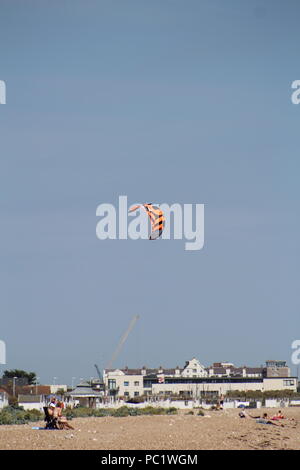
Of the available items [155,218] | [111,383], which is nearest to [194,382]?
[111,383]

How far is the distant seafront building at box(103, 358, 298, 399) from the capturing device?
104562 millimetres

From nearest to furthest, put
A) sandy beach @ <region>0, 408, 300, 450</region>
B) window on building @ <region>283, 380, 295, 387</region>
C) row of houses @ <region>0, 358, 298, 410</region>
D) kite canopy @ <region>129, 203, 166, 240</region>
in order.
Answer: sandy beach @ <region>0, 408, 300, 450</region> → kite canopy @ <region>129, 203, 166, 240</region> → row of houses @ <region>0, 358, 298, 410</region> → window on building @ <region>283, 380, 295, 387</region>

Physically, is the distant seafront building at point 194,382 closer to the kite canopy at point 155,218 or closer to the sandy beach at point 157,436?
the kite canopy at point 155,218

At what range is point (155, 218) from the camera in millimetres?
42656

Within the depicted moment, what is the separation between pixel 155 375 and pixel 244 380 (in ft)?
34.9

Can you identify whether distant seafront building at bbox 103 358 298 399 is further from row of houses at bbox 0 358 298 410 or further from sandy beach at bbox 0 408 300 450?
sandy beach at bbox 0 408 300 450

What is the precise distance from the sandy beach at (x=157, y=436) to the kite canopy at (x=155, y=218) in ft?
23.5

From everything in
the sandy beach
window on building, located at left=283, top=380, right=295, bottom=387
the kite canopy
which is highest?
the kite canopy

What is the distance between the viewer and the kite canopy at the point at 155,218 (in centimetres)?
4081

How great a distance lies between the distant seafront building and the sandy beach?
60.6m

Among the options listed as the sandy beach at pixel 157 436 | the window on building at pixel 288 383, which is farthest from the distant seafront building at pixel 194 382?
the sandy beach at pixel 157 436

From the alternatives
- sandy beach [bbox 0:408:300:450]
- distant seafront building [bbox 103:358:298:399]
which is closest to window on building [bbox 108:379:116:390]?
distant seafront building [bbox 103:358:298:399]
